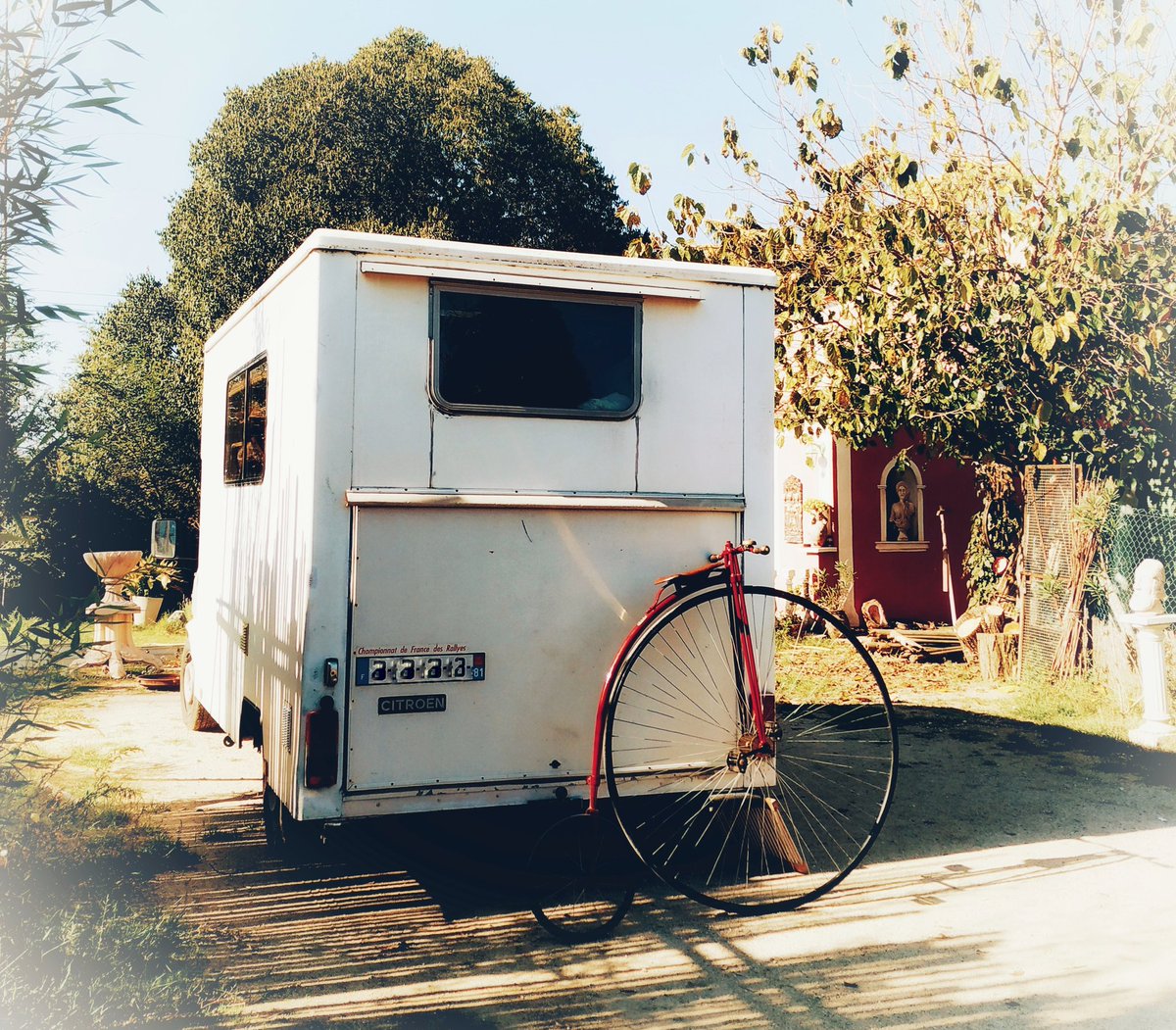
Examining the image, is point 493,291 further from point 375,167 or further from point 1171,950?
point 375,167

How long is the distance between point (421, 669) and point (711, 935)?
1.58 meters

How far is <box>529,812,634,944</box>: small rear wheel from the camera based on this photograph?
4.26 meters

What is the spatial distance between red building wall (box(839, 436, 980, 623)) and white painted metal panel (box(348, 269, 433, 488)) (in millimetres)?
10520

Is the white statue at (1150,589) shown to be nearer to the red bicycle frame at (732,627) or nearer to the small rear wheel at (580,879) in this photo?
the red bicycle frame at (732,627)

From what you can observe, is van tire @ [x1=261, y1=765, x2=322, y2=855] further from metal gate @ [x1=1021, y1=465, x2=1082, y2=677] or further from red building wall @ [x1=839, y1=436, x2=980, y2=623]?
red building wall @ [x1=839, y1=436, x2=980, y2=623]

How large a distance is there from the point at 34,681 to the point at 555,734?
6.25 feet

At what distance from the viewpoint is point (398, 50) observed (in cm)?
2066

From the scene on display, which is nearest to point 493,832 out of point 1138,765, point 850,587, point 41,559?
point 41,559

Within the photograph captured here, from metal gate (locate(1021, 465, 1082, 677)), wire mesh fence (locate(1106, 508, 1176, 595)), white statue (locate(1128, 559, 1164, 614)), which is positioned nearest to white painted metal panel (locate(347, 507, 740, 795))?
white statue (locate(1128, 559, 1164, 614))

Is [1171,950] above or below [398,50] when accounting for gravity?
below

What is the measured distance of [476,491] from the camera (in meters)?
4.21

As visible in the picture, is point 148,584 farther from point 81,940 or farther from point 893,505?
point 81,940

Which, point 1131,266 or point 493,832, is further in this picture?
point 1131,266

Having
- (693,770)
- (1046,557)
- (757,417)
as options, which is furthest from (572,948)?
(1046,557)
